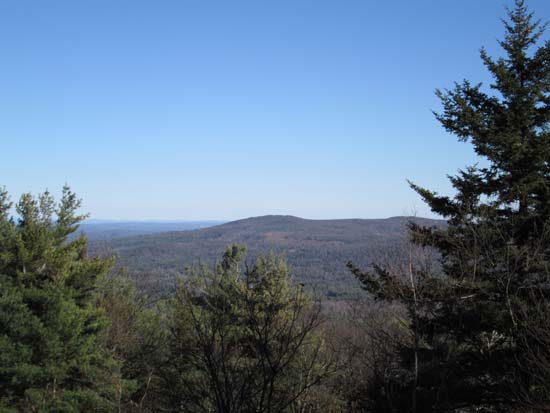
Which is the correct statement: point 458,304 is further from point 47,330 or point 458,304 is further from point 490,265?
point 47,330

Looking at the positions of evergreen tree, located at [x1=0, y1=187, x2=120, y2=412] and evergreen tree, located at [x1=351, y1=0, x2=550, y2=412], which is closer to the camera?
evergreen tree, located at [x1=351, y1=0, x2=550, y2=412]

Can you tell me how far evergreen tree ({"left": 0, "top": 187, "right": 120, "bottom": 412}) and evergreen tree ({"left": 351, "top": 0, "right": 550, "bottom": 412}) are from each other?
963 centimetres

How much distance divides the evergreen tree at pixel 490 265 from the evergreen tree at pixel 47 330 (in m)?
9.63

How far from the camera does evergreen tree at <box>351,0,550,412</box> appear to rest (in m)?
8.45

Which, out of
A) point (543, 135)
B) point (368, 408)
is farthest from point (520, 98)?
point (368, 408)

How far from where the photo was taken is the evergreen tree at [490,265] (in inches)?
332

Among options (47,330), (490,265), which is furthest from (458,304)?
(47,330)

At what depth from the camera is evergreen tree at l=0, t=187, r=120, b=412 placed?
483 inches

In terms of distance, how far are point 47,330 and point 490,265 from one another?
491 inches

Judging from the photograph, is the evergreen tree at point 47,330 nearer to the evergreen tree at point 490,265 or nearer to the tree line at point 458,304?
the tree line at point 458,304

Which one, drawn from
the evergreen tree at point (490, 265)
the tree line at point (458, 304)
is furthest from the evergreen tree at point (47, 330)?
the evergreen tree at point (490, 265)

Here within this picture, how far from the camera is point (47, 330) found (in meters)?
12.7

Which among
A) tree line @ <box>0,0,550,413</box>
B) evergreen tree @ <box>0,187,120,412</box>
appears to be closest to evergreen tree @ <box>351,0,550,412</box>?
tree line @ <box>0,0,550,413</box>

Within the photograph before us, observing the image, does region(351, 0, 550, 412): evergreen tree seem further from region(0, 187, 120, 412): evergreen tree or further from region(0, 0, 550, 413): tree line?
region(0, 187, 120, 412): evergreen tree
